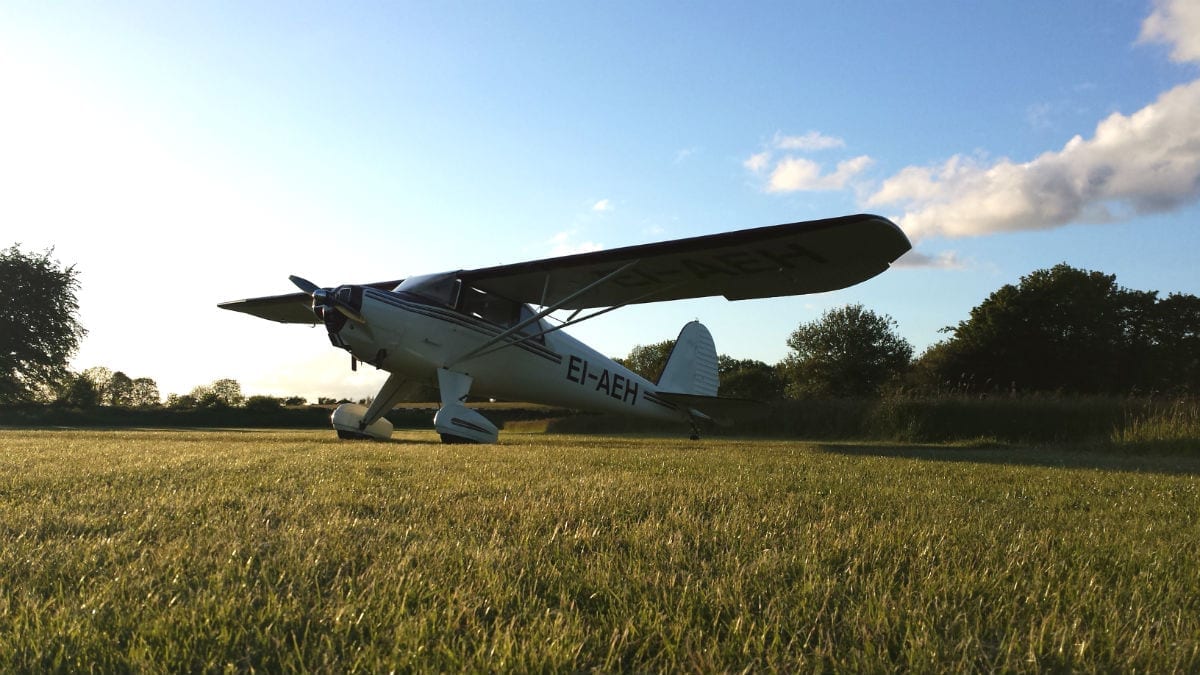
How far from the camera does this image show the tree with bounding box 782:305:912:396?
41.5 m

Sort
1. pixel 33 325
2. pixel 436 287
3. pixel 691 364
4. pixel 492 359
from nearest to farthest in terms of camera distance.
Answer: pixel 436 287 < pixel 492 359 < pixel 691 364 < pixel 33 325

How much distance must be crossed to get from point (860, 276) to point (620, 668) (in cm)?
825

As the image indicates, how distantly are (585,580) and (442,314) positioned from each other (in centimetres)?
827

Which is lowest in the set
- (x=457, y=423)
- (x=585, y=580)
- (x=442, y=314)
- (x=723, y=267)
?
(x=585, y=580)

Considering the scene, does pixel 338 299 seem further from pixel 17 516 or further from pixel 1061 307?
pixel 1061 307

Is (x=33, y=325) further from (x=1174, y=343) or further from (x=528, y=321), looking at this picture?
(x=1174, y=343)

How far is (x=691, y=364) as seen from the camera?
1477 cm

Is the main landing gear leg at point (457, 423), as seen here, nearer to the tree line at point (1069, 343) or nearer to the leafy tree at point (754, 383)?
the tree line at point (1069, 343)

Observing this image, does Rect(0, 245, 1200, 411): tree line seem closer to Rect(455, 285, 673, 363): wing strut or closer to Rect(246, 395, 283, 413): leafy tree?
Rect(246, 395, 283, 413): leafy tree

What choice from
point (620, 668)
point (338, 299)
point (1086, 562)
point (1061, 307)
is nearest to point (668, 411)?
point (338, 299)

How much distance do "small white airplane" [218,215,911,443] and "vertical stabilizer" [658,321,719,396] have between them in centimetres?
285

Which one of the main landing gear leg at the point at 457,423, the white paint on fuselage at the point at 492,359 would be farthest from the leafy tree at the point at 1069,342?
the main landing gear leg at the point at 457,423

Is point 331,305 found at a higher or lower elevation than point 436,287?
lower

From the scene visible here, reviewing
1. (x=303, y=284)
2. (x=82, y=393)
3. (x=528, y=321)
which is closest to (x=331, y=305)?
(x=303, y=284)
